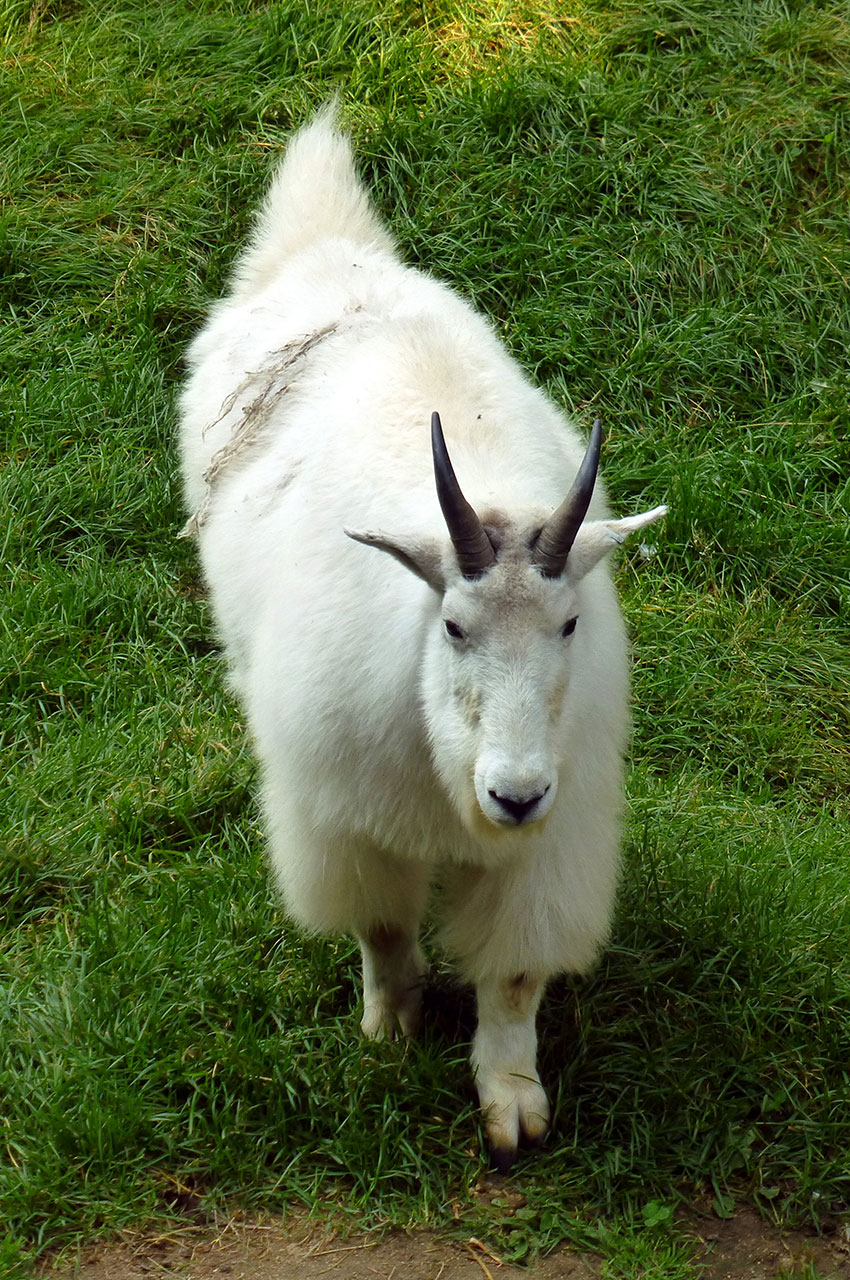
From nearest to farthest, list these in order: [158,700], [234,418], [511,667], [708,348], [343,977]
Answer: [511,667]
[343,977]
[234,418]
[158,700]
[708,348]

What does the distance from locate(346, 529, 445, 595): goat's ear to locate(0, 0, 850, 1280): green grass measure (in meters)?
1.43

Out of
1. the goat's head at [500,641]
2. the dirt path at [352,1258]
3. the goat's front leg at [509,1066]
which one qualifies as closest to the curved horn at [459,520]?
the goat's head at [500,641]

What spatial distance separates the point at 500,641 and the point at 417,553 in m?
0.26

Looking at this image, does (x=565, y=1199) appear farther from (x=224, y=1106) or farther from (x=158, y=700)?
(x=158, y=700)

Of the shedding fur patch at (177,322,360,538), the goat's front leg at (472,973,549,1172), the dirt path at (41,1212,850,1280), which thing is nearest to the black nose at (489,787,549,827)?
the goat's front leg at (472,973,549,1172)

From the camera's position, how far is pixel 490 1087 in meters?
3.76

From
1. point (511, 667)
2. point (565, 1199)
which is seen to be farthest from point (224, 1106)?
point (511, 667)

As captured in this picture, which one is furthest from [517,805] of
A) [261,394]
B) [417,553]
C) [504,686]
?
[261,394]

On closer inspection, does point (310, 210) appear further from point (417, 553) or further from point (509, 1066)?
point (509, 1066)

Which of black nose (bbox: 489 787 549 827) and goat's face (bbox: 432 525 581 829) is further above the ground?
goat's face (bbox: 432 525 581 829)

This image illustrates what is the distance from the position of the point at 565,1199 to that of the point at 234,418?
246 centimetres

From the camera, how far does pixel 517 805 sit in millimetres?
2916

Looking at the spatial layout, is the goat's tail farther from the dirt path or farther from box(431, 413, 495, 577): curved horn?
the dirt path

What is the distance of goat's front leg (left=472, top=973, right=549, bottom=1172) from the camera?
146 inches
